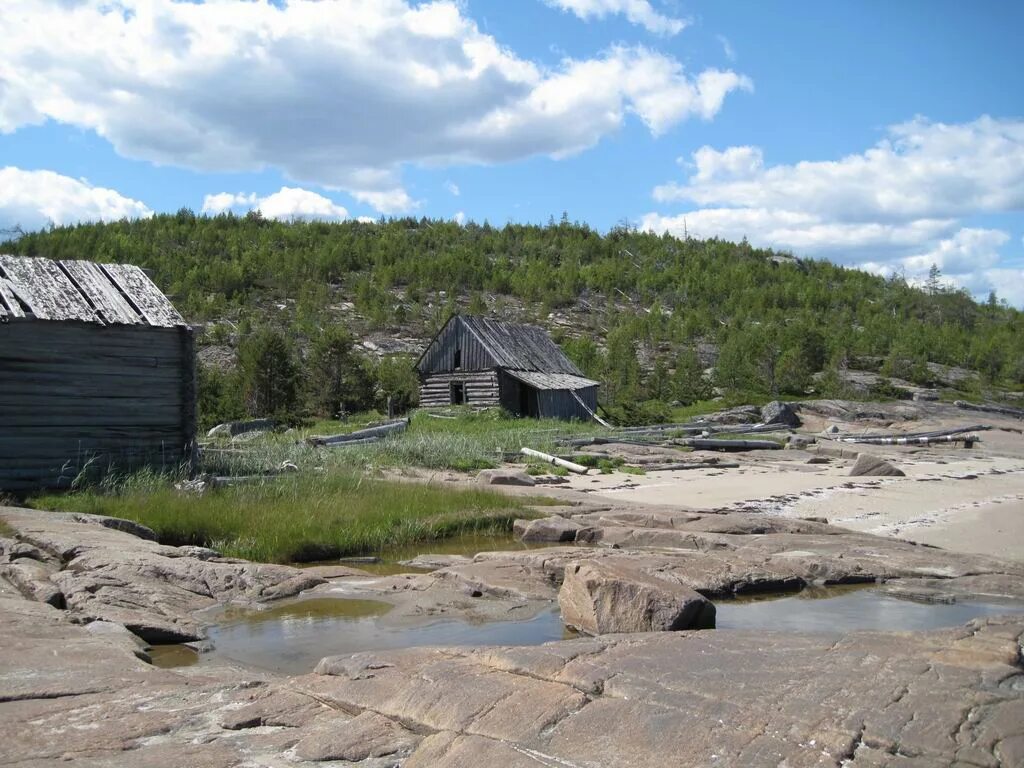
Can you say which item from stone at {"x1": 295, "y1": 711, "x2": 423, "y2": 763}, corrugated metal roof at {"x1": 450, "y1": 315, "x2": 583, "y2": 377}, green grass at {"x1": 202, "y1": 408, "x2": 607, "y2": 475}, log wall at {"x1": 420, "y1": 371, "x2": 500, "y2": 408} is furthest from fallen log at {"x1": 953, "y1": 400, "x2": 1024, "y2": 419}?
stone at {"x1": 295, "y1": 711, "x2": 423, "y2": 763}

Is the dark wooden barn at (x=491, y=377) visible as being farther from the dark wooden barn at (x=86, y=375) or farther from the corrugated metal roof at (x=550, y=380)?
the dark wooden barn at (x=86, y=375)

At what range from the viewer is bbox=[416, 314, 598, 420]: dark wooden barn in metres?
34.8

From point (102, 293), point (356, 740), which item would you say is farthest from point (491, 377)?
point (356, 740)

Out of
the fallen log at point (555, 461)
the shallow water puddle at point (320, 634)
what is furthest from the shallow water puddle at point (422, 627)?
the fallen log at point (555, 461)

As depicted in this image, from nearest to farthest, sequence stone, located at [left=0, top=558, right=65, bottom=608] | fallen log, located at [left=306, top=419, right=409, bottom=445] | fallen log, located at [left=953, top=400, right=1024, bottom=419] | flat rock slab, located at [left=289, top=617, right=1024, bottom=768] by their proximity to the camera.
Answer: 1. flat rock slab, located at [left=289, top=617, right=1024, bottom=768]
2. stone, located at [left=0, top=558, right=65, bottom=608]
3. fallen log, located at [left=306, top=419, right=409, bottom=445]
4. fallen log, located at [left=953, top=400, right=1024, bottom=419]

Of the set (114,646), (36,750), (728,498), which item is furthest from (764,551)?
(36,750)

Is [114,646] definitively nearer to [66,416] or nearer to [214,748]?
[214,748]

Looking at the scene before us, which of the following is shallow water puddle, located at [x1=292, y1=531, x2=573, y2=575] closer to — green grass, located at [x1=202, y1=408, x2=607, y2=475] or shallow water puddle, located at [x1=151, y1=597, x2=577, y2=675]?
shallow water puddle, located at [x1=151, y1=597, x2=577, y2=675]

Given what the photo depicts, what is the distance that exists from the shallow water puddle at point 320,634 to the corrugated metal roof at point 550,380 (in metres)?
25.6

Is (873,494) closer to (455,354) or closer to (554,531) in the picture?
(554,531)

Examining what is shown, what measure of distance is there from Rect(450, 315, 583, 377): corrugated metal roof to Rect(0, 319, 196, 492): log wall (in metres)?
18.0

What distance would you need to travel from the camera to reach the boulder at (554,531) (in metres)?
12.3

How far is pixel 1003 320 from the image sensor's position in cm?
7744

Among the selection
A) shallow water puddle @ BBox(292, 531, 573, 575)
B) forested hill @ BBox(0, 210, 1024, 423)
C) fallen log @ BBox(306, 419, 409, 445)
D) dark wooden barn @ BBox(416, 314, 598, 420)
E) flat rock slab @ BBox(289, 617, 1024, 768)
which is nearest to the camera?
flat rock slab @ BBox(289, 617, 1024, 768)
